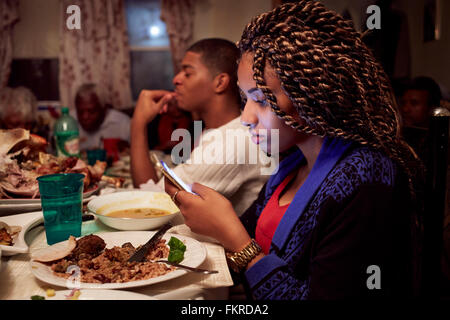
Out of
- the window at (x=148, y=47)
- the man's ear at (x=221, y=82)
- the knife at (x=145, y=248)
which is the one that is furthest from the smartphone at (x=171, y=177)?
the window at (x=148, y=47)

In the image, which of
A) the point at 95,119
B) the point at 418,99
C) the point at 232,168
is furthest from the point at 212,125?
the point at 95,119

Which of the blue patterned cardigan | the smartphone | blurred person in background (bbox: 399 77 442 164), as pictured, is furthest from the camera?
blurred person in background (bbox: 399 77 442 164)

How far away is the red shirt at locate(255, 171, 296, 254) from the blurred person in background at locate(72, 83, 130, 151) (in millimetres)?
3154

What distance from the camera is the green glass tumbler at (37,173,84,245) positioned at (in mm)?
886

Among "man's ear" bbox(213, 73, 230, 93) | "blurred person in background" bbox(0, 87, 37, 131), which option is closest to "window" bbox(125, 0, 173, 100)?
"blurred person in background" bbox(0, 87, 37, 131)

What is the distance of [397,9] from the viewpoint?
332 centimetres

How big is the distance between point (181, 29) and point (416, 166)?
4507mm

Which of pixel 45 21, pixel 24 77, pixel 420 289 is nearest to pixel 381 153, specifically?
pixel 420 289

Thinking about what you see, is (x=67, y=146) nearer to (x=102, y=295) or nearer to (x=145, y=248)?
(x=145, y=248)

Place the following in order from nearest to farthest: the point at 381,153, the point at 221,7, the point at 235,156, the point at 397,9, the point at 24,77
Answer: the point at 381,153 < the point at 235,156 < the point at 397,9 < the point at 221,7 < the point at 24,77

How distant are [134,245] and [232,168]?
64 cm

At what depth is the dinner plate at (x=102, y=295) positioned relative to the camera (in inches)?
24.9

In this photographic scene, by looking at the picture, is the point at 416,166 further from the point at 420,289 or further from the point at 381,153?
the point at 420,289

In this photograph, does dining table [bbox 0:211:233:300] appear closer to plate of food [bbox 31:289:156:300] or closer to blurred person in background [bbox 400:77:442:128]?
plate of food [bbox 31:289:156:300]
